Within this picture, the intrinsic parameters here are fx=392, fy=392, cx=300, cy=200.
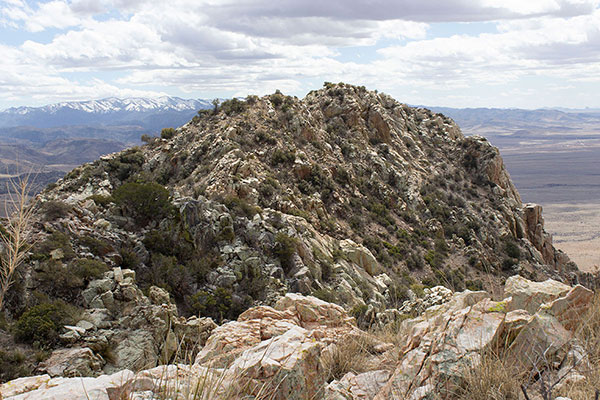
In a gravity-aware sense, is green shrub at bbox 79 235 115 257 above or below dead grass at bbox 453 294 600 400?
below

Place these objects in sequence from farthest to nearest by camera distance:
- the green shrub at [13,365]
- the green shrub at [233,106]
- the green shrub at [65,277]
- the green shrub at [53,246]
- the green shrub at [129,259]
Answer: the green shrub at [233,106] < the green shrub at [129,259] < the green shrub at [53,246] < the green shrub at [65,277] < the green shrub at [13,365]

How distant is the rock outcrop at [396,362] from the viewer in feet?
13.1

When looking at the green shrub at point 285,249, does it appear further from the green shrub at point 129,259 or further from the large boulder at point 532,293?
the large boulder at point 532,293

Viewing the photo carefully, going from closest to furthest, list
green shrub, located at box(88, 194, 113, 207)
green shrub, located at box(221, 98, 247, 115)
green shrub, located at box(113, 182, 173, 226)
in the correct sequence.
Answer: green shrub, located at box(113, 182, 173, 226) < green shrub, located at box(88, 194, 113, 207) < green shrub, located at box(221, 98, 247, 115)

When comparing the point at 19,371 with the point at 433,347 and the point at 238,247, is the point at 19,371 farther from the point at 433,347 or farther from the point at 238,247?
the point at 238,247

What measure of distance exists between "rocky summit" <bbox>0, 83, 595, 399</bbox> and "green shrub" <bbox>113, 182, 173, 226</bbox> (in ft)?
0.30

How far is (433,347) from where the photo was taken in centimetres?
512

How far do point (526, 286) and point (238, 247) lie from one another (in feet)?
40.7

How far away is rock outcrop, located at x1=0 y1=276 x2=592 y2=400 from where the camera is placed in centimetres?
401

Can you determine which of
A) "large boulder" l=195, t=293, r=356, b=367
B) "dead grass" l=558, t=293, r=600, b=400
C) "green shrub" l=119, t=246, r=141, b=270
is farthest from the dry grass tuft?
"green shrub" l=119, t=246, r=141, b=270

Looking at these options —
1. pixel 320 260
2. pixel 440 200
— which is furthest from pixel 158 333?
pixel 440 200

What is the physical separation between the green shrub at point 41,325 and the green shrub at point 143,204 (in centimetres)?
833

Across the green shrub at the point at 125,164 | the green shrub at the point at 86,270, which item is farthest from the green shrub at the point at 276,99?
the green shrub at the point at 86,270

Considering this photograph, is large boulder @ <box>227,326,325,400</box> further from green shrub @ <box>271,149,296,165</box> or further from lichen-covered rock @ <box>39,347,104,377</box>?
green shrub @ <box>271,149,296,165</box>
